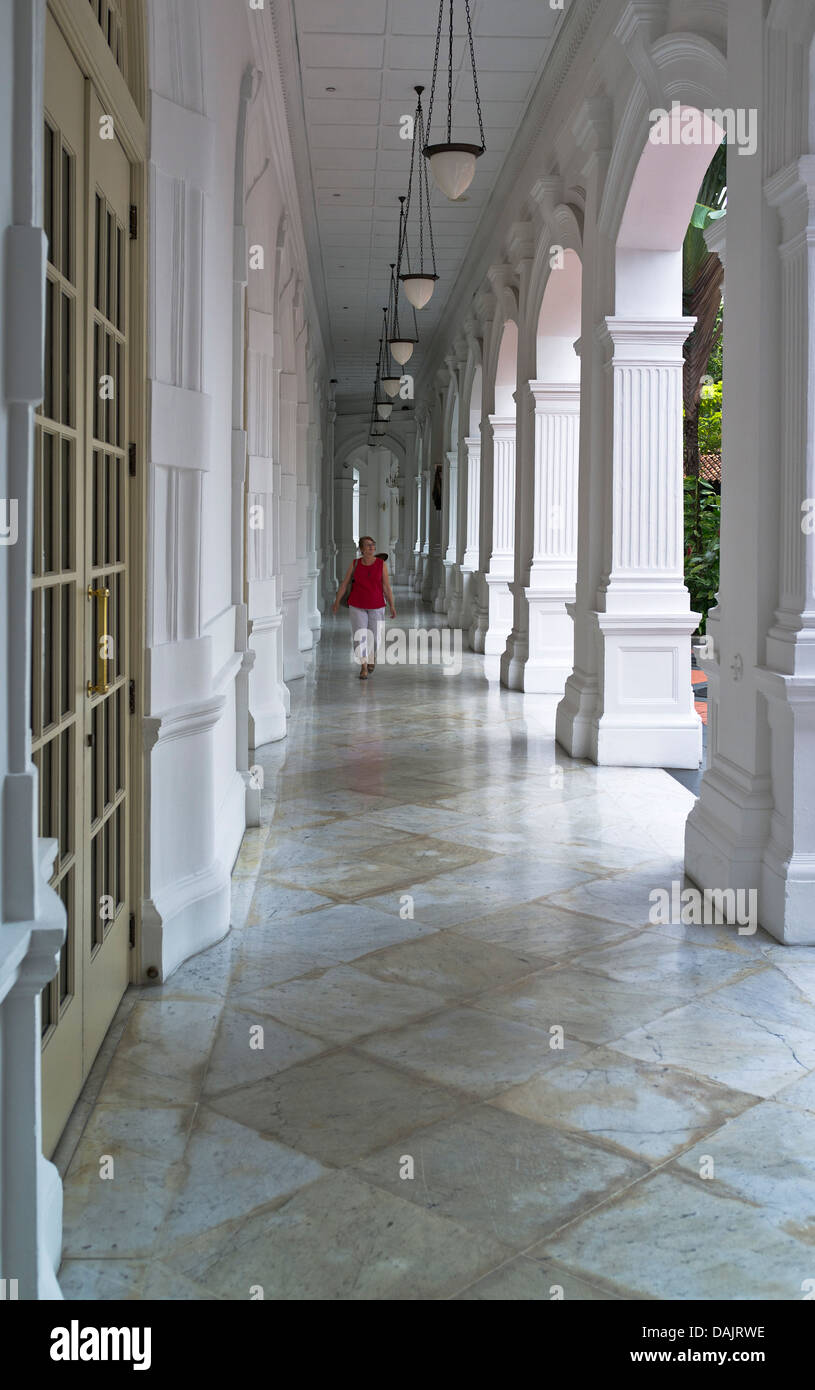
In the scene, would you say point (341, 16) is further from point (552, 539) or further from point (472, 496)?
point (472, 496)

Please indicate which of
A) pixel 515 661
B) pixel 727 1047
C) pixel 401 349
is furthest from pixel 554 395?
pixel 727 1047

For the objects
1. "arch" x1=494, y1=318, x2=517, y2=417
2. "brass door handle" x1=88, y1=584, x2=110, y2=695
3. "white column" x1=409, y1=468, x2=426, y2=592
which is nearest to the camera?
"brass door handle" x1=88, y1=584, x2=110, y2=695

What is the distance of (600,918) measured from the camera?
5.63 metres

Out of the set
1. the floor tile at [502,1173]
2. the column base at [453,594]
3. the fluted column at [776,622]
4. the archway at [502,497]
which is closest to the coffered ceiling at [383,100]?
the archway at [502,497]

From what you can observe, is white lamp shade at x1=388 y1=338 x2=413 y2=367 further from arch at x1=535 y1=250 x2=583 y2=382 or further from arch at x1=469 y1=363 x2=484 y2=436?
arch at x1=535 y1=250 x2=583 y2=382

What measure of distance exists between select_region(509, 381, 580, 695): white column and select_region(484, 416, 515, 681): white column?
1978mm

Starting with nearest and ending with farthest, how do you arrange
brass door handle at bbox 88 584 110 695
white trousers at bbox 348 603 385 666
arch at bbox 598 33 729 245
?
brass door handle at bbox 88 584 110 695, arch at bbox 598 33 729 245, white trousers at bbox 348 603 385 666

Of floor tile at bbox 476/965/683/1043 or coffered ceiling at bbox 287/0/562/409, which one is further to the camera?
coffered ceiling at bbox 287/0/562/409

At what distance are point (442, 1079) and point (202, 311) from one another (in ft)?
9.95

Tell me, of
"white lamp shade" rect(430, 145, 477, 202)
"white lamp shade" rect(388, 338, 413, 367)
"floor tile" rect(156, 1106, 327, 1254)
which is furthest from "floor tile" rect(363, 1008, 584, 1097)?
"white lamp shade" rect(388, 338, 413, 367)

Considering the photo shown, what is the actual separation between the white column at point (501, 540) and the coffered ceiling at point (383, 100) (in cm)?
268

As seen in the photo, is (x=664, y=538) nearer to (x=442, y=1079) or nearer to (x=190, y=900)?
(x=190, y=900)

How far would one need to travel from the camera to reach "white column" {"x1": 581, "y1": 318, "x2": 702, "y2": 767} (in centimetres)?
920

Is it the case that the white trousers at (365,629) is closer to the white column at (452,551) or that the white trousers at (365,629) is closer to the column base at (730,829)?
the white column at (452,551)
